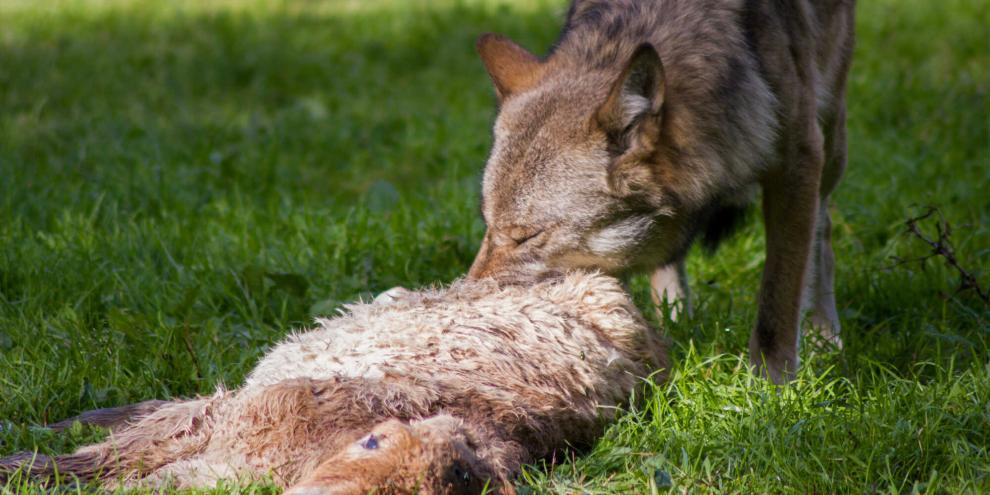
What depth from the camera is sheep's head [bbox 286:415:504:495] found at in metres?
2.35

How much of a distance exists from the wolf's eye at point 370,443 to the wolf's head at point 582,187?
4.02 ft

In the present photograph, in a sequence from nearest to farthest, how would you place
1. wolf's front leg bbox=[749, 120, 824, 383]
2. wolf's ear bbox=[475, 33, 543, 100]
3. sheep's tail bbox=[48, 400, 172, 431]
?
sheep's tail bbox=[48, 400, 172, 431]
wolf's front leg bbox=[749, 120, 824, 383]
wolf's ear bbox=[475, 33, 543, 100]

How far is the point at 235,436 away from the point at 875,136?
18.0 feet

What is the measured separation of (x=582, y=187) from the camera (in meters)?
3.72

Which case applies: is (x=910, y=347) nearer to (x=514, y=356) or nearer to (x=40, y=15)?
(x=514, y=356)

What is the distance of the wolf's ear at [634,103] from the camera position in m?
3.54

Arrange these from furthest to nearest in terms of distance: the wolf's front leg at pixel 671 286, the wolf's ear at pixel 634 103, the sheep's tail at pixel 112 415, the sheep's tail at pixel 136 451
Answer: the wolf's front leg at pixel 671 286 → the wolf's ear at pixel 634 103 → the sheep's tail at pixel 112 415 → the sheep's tail at pixel 136 451

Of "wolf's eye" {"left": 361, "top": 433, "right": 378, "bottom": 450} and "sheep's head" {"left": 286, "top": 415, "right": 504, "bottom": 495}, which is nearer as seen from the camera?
"sheep's head" {"left": 286, "top": 415, "right": 504, "bottom": 495}

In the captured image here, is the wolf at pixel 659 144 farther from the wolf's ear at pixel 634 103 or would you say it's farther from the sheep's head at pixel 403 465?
the sheep's head at pixel 403 465

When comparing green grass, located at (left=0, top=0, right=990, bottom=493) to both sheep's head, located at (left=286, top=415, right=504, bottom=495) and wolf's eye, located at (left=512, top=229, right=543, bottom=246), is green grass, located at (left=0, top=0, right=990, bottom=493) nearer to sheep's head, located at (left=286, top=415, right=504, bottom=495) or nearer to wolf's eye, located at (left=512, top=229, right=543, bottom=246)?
sheep's head, located at (left=286, top=415, right=504, bottom=495)

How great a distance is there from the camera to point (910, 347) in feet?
13.3

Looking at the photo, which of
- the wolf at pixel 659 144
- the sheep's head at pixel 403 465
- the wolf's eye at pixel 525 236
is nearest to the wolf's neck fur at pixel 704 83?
the wolf at pixel 659 144

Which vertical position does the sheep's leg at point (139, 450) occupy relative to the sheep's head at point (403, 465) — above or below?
below

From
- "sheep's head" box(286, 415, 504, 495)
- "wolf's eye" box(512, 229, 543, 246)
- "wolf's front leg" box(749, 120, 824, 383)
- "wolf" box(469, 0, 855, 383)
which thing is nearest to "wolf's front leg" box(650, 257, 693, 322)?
"wolf" box(469, 0, 855, 383)
